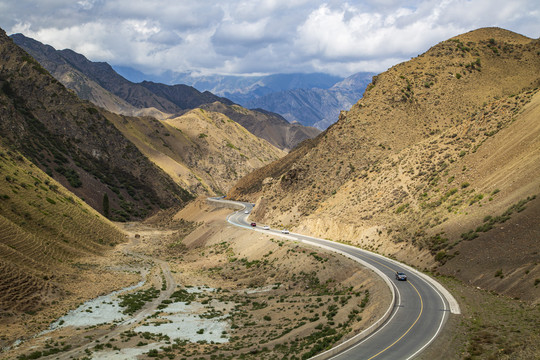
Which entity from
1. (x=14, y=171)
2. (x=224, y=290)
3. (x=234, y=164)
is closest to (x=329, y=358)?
(x=224, y=290)

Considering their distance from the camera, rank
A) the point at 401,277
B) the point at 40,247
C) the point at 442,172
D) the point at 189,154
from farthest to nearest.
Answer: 1. the point at 189,154
2. the point at 442,172
3. the point at 40,247
4. the point at 401,277

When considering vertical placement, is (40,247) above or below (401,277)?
above

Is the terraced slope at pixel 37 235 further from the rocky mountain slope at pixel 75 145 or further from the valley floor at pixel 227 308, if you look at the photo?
the rocky mountain slope at pixel 75 145

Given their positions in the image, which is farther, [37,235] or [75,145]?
[75,145]

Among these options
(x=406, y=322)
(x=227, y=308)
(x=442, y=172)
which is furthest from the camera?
(x=442, y=172)

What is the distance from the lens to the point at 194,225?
263 feet

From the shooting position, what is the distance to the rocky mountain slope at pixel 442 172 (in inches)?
1328

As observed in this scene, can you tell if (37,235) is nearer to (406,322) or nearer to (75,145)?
(406,322)

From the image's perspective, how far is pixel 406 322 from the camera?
24.1m

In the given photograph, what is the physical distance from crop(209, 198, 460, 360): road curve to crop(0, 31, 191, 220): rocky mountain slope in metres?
76.0

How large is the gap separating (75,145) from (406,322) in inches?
4212

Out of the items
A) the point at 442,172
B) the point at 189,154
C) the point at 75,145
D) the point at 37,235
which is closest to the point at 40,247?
the point at 37,235

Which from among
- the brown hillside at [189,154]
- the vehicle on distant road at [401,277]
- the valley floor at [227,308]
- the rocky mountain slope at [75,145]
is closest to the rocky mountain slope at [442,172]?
the vehicle on distant road at [401,277]

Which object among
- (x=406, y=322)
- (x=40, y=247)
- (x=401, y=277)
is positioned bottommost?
(x=406, y=322)
